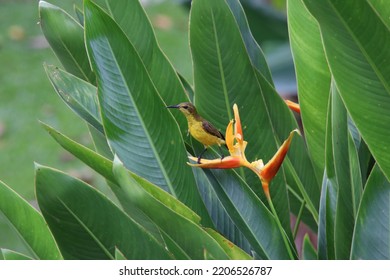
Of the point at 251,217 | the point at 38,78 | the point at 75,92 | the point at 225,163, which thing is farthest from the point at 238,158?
the point at 38,78

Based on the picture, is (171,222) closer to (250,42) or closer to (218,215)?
(218,215)

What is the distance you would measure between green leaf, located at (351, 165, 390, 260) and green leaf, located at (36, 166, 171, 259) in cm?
30

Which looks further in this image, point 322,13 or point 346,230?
point 346,230

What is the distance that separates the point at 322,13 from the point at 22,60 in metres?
6.09

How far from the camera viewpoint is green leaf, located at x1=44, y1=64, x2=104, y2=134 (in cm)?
136

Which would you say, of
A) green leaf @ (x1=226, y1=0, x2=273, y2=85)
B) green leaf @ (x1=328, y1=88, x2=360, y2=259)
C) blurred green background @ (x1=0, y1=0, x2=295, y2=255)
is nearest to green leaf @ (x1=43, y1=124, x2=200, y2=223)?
green leaf @ (x1=328, y1=88, x2=360, y2=259)

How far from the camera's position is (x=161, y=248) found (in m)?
1.19

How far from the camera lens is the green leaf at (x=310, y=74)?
1.46 meters

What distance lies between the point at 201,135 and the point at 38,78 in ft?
18.1

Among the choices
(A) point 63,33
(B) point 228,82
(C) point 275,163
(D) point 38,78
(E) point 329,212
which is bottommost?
(D) point 38,78

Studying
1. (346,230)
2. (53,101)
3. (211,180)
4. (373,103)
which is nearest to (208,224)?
(211,180)

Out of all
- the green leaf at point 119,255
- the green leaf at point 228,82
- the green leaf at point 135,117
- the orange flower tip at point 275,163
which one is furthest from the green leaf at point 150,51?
the green leaf at point 119,255

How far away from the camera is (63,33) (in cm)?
145

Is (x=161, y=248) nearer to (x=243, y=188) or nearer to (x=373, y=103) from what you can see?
(x=243, y=188)
